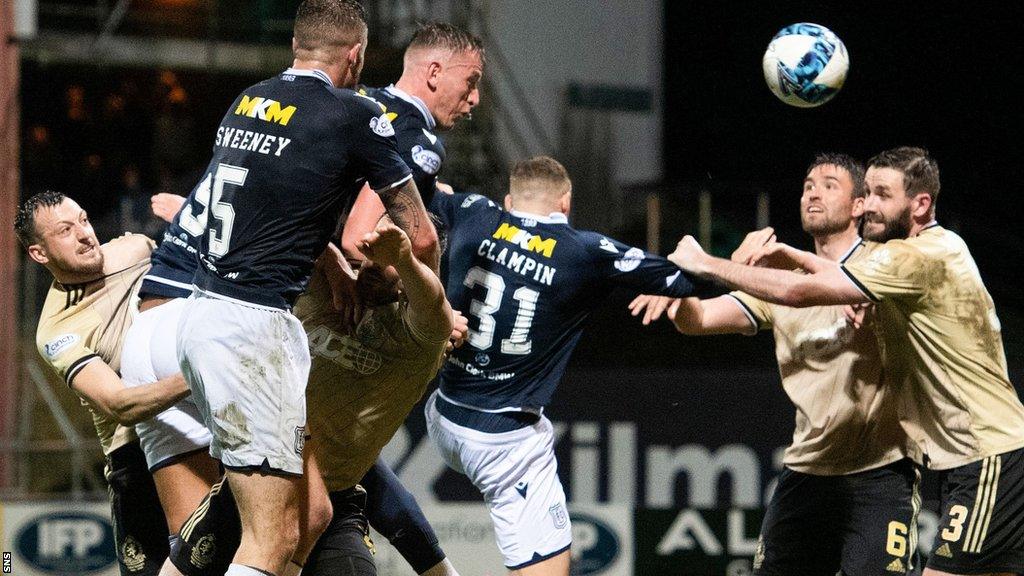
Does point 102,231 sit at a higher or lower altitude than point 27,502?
higher

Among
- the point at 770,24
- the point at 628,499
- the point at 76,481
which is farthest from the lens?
the point at 770,24

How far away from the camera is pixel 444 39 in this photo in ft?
17.1

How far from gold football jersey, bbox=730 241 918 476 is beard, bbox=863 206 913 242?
215 mm

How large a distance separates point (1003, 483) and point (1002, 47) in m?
11.0

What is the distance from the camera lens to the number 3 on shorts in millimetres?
4762

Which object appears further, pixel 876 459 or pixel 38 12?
pixel 38 12

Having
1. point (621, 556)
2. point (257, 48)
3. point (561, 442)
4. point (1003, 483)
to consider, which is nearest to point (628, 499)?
point (561, 442)

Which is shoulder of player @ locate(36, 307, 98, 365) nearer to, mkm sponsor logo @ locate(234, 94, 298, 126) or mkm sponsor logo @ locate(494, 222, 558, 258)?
mkm sponsor logo @ locate(234, 94, 298, 126)

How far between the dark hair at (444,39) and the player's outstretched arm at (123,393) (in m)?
1.62

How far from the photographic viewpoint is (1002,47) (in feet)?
48.1

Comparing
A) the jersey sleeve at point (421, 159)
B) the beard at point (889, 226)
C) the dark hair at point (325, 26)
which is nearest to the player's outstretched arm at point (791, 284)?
the beard at point (889, 226)

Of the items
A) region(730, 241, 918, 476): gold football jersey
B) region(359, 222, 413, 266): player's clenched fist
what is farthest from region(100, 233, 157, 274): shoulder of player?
region(730, 241, 918, 476): gold football jersey

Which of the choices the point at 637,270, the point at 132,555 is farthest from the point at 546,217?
the point at 132,555

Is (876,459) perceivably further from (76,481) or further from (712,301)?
(76,481)
